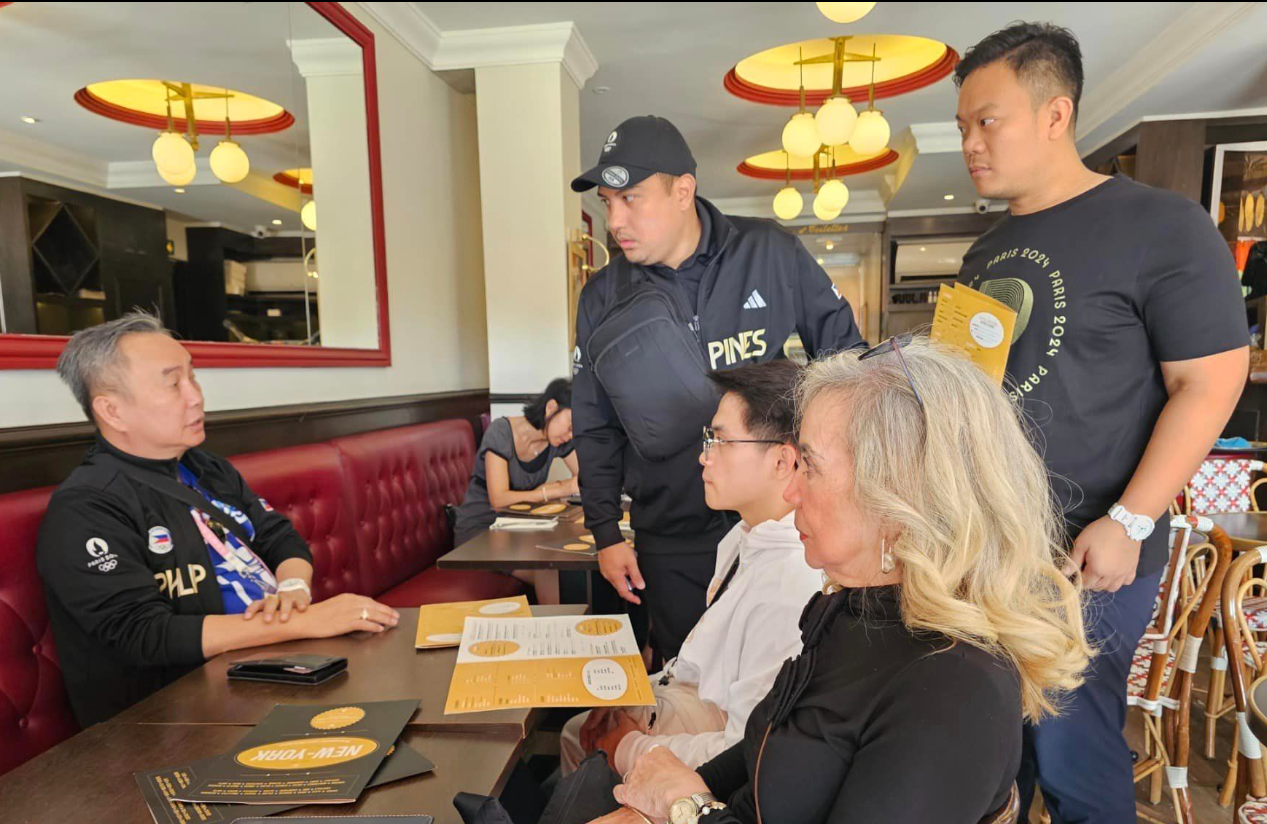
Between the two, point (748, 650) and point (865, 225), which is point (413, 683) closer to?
point (748, 650)

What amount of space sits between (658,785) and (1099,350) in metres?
1.17

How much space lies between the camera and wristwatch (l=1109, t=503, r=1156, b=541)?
1.32 metres

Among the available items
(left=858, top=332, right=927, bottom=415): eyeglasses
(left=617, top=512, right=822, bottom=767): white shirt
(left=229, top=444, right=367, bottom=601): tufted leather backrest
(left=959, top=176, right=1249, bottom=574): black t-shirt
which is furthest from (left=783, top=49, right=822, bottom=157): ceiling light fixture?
(left=858, top=332, right=927, bottom=415): eyeglasses

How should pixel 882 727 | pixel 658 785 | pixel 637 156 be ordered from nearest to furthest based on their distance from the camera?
pixel 882 727 < pixel 658 785 < pixel 637 156

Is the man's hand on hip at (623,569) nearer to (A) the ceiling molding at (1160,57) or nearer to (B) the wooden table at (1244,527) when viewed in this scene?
(B) the wooden table at (1244,527)

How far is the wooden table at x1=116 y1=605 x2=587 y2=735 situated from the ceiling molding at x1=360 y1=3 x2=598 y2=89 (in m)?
3.64

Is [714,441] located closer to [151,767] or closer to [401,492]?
[151,767]

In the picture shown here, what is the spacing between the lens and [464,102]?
472 cm

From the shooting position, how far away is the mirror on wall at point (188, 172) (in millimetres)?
1782

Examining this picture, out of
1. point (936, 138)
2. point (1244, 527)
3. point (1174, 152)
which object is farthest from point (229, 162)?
point (1174, 152)

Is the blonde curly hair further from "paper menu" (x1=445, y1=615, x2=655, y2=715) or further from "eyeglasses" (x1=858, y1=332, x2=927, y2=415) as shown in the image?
"paper menu" (x1=445, y1=615, x2=655, y2=715)

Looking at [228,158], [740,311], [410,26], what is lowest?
[740,311]

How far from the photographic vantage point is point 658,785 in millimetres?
1029

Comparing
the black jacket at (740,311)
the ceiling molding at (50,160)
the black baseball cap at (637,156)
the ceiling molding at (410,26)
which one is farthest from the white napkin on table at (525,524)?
the ceiling molding at (410,26)
